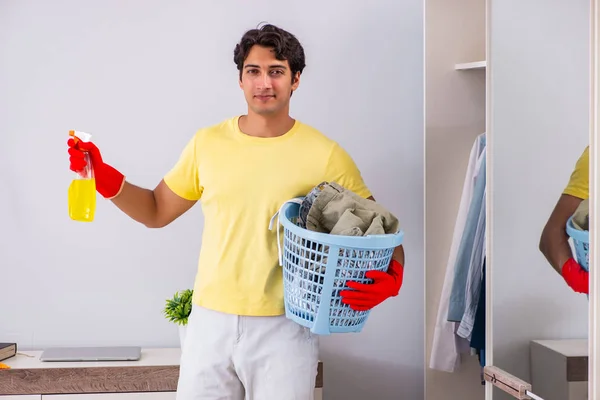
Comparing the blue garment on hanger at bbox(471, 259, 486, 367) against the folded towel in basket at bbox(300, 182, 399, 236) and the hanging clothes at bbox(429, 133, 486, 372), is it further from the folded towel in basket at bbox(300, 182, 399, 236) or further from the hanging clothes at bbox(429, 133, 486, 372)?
the folded towel in basket at bbox(300, 182, 399, 236)

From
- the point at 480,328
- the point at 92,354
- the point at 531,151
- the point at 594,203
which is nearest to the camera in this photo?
the point at 594,203

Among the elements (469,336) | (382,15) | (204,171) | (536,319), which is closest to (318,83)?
(382,15)

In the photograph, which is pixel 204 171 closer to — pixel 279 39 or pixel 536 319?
pixel 279 39

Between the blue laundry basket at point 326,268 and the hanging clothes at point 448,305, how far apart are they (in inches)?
28.7

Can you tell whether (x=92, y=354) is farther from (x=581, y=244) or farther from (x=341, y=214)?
(x=581, y=244)

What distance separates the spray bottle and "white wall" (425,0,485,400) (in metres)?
1.18

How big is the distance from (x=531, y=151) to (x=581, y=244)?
0.35 meters

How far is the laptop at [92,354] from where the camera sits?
244 centimetres

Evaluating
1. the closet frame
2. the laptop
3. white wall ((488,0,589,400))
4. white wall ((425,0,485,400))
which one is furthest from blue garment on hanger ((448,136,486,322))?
the laptop

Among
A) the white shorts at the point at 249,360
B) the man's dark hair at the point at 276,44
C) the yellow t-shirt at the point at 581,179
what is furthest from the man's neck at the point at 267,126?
the yellow t-shirt at the point at 581,179

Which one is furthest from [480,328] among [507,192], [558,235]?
[558,235]

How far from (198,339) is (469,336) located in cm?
94

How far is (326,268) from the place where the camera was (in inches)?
67.3

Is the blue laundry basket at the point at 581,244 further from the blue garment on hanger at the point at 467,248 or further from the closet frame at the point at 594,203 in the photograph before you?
the blue garment on hanger at the point at 467,248
